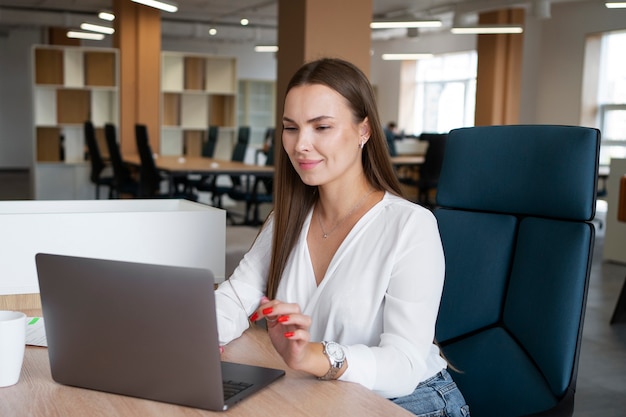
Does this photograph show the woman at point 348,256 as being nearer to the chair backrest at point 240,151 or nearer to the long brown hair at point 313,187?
the long brown hair at point 313,187

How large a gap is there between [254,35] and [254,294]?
1403 centimetres

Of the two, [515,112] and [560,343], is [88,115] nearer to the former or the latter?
[515,112]

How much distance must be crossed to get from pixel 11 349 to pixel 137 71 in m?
8.56

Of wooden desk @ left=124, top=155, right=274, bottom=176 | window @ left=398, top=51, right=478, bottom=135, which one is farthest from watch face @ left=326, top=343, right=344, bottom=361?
window @ left=398, top=51, right=478, bottom=135

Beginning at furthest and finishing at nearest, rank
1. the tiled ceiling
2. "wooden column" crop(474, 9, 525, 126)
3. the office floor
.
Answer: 1. the tiled ceiling
2. "wooden column" crop(474, 9, 525, 126)
3. the office floor

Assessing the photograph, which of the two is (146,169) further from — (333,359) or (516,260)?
(333,359)

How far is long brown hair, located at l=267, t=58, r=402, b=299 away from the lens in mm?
1565

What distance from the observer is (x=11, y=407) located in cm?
111

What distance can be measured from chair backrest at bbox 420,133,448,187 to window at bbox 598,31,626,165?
135 inches

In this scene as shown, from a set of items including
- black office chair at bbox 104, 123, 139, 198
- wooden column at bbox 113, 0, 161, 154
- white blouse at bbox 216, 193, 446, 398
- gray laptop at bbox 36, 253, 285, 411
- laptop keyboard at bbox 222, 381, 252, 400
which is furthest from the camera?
wooden column at bbox 113, 0, 161, 154

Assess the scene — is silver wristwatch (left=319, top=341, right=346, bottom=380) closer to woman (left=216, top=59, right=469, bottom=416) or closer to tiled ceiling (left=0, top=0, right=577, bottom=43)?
woman (left=216, top=59, right=469, bottom=416)

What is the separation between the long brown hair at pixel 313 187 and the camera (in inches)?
61.6

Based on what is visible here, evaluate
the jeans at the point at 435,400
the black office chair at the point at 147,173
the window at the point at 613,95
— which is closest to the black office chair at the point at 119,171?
the black office chair at the point at 147,173

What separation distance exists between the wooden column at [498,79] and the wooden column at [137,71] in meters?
4.59
